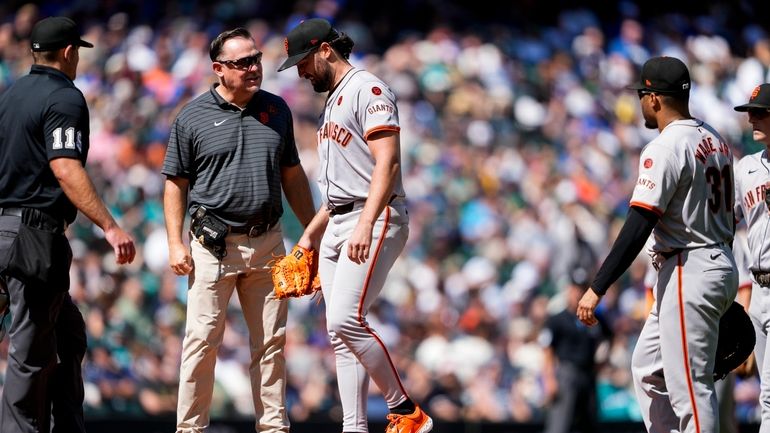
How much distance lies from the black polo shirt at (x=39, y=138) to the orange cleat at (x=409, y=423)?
6.44ft

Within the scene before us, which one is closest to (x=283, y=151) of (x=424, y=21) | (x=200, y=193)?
(x=200, y=193)

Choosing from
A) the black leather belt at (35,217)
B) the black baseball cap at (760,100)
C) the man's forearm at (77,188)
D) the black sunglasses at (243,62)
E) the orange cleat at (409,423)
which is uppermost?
the black sunglasses at (243,62)

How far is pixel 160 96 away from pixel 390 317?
11.6ft

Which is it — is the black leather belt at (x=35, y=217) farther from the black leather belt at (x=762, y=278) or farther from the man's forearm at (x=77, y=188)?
the black leather belt at (x=762, y=278)

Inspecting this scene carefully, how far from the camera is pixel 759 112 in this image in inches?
246

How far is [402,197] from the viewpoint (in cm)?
578

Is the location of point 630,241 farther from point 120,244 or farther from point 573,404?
point 573,404

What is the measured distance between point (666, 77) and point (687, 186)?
0.54 metres

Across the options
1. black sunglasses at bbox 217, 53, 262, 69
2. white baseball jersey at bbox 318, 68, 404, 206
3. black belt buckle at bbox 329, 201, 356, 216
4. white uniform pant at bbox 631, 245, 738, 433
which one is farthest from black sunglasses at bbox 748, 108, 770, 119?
black sunglasses at bbox 217, 53, 262, 69

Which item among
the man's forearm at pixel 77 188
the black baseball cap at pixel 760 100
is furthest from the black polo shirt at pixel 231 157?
the black baseball cap at pixel 760 100

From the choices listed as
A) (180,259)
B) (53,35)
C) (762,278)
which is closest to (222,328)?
(180,259)

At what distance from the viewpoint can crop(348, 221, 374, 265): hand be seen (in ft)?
17.5

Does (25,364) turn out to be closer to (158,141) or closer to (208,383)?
(208,383)

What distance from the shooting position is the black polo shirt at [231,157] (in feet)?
20.4
